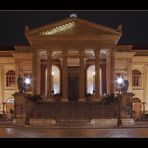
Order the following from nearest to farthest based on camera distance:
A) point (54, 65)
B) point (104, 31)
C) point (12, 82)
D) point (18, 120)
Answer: point (18, 120), point (104, 31), point (54, 65), point (12, 82)

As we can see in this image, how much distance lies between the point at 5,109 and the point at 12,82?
4.11 m

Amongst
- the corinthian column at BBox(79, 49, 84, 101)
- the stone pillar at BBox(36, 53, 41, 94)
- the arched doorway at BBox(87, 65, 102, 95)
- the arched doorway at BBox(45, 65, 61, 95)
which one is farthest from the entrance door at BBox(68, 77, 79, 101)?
the corinthian column at BBox(79, 49, 84, 101)

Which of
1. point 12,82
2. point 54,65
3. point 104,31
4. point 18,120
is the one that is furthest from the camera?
point 12,82

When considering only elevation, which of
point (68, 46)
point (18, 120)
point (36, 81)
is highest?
point (68, 46)

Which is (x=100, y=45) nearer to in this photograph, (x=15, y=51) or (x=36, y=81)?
(x=36, y=81)

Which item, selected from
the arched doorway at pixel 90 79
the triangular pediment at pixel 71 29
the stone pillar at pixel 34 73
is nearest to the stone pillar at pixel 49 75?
the stone pillar at pixel 34 73

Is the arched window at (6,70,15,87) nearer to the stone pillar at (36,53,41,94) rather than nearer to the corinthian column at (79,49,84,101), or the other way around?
the stone pillar at (36,53,41,94)

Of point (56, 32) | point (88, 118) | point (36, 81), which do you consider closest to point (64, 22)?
point (56, 32)

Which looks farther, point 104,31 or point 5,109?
point 5,109

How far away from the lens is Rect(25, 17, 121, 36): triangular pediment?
62094mm

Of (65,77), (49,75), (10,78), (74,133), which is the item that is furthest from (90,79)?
(74,133)

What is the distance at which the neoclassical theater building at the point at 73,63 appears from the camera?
205 feet

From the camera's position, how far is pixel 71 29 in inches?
2464

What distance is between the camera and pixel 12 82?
75.3 m
